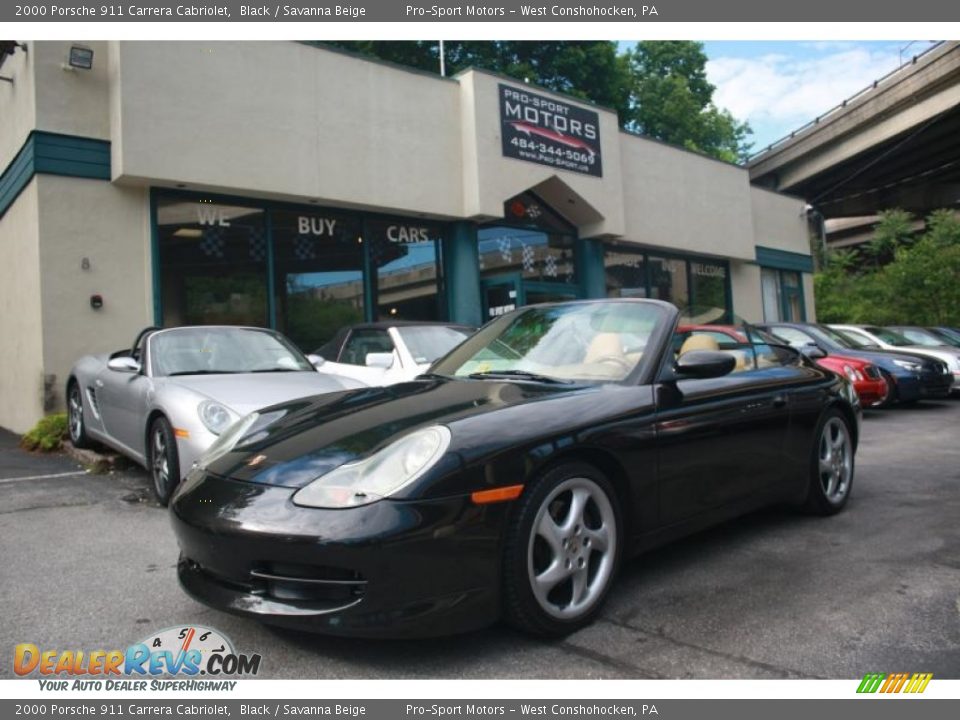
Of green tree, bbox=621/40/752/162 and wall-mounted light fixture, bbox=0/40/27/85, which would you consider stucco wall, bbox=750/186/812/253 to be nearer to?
green tree, bbox=621/40/752/162

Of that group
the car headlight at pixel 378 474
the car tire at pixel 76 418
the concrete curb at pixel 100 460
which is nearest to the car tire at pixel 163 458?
the concrete curb at pixel 100 460

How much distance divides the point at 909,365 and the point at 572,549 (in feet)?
32.1

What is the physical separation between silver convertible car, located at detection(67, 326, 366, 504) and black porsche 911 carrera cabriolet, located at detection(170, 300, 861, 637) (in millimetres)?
1426

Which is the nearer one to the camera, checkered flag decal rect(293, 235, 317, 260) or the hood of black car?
the hood of black car

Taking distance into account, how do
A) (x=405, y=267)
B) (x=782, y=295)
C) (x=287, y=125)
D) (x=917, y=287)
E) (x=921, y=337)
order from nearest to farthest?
(x=287, y=125), (x=405, y=267), (x=921, y=337), (x=917, y=287), (x=782, y=295)

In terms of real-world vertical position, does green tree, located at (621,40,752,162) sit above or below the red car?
above

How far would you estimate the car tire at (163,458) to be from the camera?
4906mm

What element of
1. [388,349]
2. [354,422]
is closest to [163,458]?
[354,422]

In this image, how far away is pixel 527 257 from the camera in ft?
48.5

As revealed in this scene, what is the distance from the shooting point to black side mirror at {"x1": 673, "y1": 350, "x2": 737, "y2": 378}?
11.2 ft

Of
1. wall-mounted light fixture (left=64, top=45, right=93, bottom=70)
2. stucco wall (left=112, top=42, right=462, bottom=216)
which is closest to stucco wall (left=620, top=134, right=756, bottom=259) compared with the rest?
stucco wall (left=112, top=42, right=462, bottom=216)

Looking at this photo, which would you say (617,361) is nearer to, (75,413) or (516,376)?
(516,376)

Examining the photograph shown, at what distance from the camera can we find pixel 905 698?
2336 mm

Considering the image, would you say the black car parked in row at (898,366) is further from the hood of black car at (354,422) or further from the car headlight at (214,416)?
the hood of black car at (354,422)
